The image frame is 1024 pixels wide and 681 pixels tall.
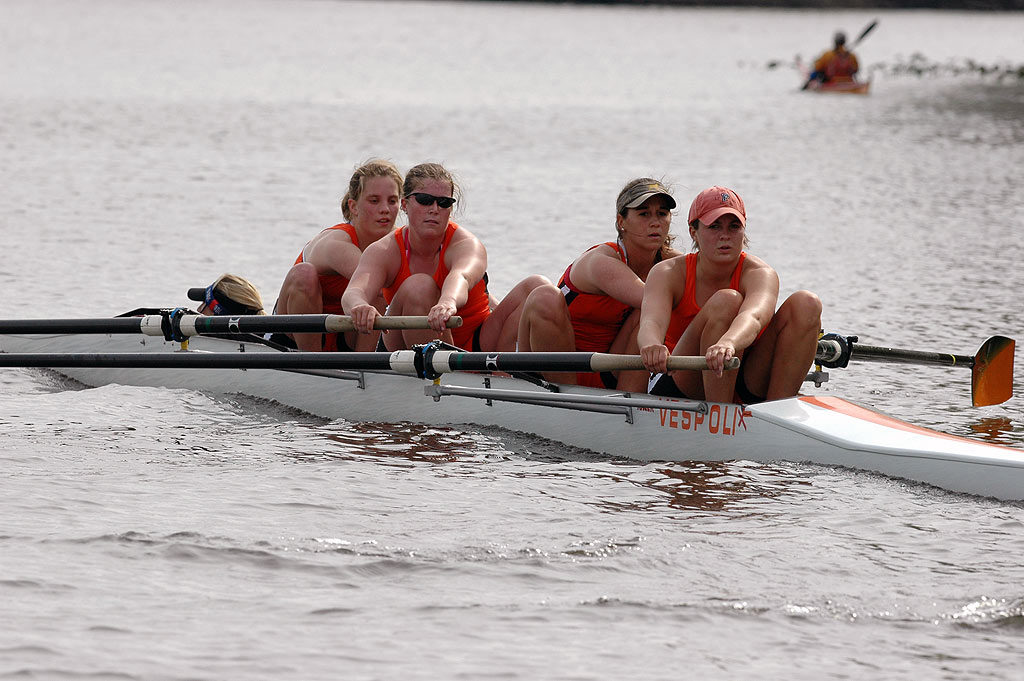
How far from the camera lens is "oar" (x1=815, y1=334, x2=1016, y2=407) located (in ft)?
A: 26.9

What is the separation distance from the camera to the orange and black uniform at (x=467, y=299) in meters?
8.23

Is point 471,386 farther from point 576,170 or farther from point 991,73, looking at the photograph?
point 991,73

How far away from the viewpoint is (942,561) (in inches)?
236

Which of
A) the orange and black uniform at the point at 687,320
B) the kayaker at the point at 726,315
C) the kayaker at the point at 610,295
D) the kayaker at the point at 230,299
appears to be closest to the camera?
the kayaker at the point at 726,315

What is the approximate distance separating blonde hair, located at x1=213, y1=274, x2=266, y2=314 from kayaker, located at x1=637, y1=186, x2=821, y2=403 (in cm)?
339

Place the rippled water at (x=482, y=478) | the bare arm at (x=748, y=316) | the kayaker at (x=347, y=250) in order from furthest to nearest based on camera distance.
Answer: the kayaker at (x=347, y=250)
the bare arm at (x=748, y=316)
the rippled water at (x=482, y=478)

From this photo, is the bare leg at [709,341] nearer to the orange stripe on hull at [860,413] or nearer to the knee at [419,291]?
the orange stripe on hull at [860,413]

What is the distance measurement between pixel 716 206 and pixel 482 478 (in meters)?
1.82

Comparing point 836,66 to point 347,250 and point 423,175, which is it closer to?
point 347,250

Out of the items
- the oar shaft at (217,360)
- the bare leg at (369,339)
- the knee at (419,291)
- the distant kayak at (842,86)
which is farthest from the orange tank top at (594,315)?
the distant kayak at (842,86)

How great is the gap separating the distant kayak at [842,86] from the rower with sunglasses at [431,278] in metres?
31.7

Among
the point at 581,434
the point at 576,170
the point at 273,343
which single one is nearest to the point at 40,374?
the point at 273,343

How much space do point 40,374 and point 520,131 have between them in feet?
65.4

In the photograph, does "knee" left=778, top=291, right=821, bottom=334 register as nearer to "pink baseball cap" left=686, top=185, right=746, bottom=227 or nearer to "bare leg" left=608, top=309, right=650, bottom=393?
"pink baseball cap" left=686, top=185, right=746, bottom=227
